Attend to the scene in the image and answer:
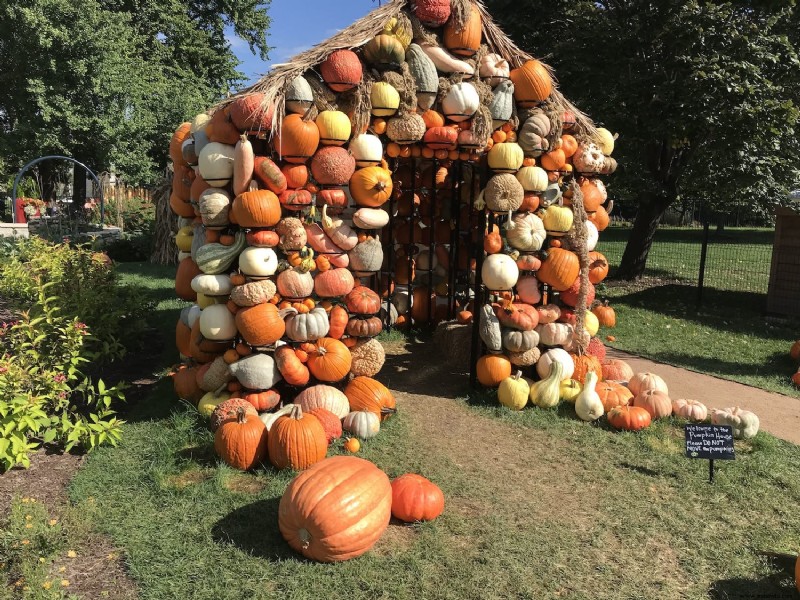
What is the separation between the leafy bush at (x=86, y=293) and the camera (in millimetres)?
6609

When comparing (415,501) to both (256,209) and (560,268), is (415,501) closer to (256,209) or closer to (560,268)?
(256,209)

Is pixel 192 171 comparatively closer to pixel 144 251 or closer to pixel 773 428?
pixel 773 428

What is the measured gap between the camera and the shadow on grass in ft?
11.7

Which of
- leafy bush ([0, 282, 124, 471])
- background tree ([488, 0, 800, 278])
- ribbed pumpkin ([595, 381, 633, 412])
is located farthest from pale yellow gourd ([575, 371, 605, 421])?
background tree ([488, 0, 800, 278])

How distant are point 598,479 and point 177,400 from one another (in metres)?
3.89

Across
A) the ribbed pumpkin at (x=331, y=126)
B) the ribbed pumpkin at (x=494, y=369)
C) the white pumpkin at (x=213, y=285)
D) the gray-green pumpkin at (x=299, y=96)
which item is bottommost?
the ribbed pumpkin at (x=494, y=369)

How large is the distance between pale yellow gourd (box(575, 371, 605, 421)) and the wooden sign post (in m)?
1.19

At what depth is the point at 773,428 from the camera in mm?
5828

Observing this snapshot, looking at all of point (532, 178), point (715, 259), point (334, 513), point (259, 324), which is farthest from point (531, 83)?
point (715, 259)

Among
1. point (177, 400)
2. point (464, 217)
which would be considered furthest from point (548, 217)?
point (177, 400)

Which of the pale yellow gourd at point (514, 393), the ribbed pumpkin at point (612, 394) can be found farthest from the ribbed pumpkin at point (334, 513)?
the ribbed pumpkin at point (612, 394)

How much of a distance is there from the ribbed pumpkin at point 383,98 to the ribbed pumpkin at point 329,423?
2.68 m

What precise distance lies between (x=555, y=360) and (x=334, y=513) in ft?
11.1

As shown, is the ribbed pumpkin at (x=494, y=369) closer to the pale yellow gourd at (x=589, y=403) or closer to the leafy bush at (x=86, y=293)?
the pale yellow gourd at (x=589, y=403)
